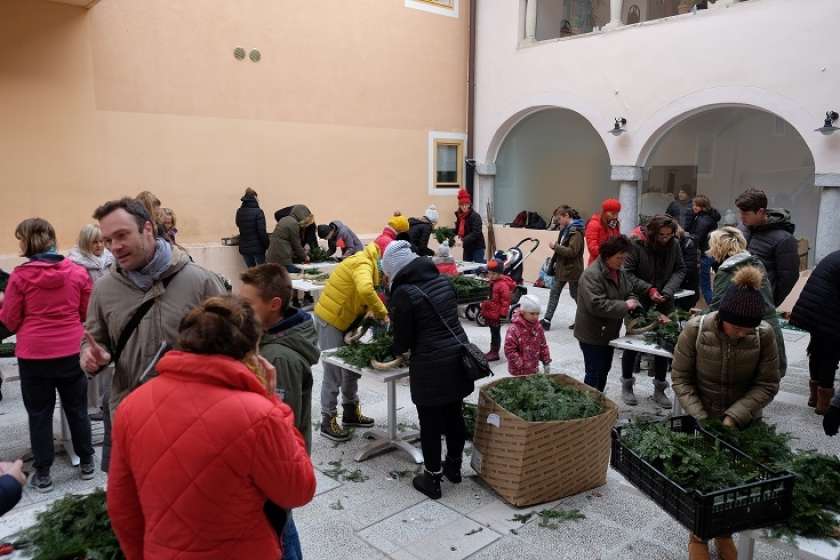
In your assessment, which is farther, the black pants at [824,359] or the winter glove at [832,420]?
the black pants at [824,359]

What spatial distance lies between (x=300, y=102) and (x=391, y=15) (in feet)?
9.44

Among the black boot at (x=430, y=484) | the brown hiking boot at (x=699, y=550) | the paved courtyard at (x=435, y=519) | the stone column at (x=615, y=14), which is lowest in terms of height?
the paved courtyard at (x=435, y=519)

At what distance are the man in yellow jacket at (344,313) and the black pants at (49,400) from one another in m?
1.86

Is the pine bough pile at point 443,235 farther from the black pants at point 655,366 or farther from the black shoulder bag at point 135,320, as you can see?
the black shoulder bag at point 135,320

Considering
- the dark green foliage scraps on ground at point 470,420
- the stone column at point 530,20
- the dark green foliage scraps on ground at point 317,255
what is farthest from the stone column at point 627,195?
the dark green foliage scraps on ground at point 470,420

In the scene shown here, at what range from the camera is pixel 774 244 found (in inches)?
240

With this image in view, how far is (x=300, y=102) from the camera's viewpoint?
12.6 metres

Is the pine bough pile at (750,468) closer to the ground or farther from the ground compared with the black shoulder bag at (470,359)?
closer to the ground

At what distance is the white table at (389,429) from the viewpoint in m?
5.00

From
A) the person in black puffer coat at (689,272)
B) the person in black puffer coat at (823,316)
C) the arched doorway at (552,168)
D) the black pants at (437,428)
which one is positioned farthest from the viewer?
the arched doorway at (552,168)

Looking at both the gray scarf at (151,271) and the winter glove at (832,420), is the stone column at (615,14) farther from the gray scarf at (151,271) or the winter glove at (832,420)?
the gray scarf at (151,271)

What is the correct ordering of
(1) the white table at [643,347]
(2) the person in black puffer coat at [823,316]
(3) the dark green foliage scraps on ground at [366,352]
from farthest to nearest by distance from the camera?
(2) the person in black puffer coat at [823,316], (1) the white table at [643,347], (3) the dark green foliage scraps on ground at [366,352]

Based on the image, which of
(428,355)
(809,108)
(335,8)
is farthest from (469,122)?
(428,355)

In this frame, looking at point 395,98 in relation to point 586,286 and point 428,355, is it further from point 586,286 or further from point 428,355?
point 428,355
